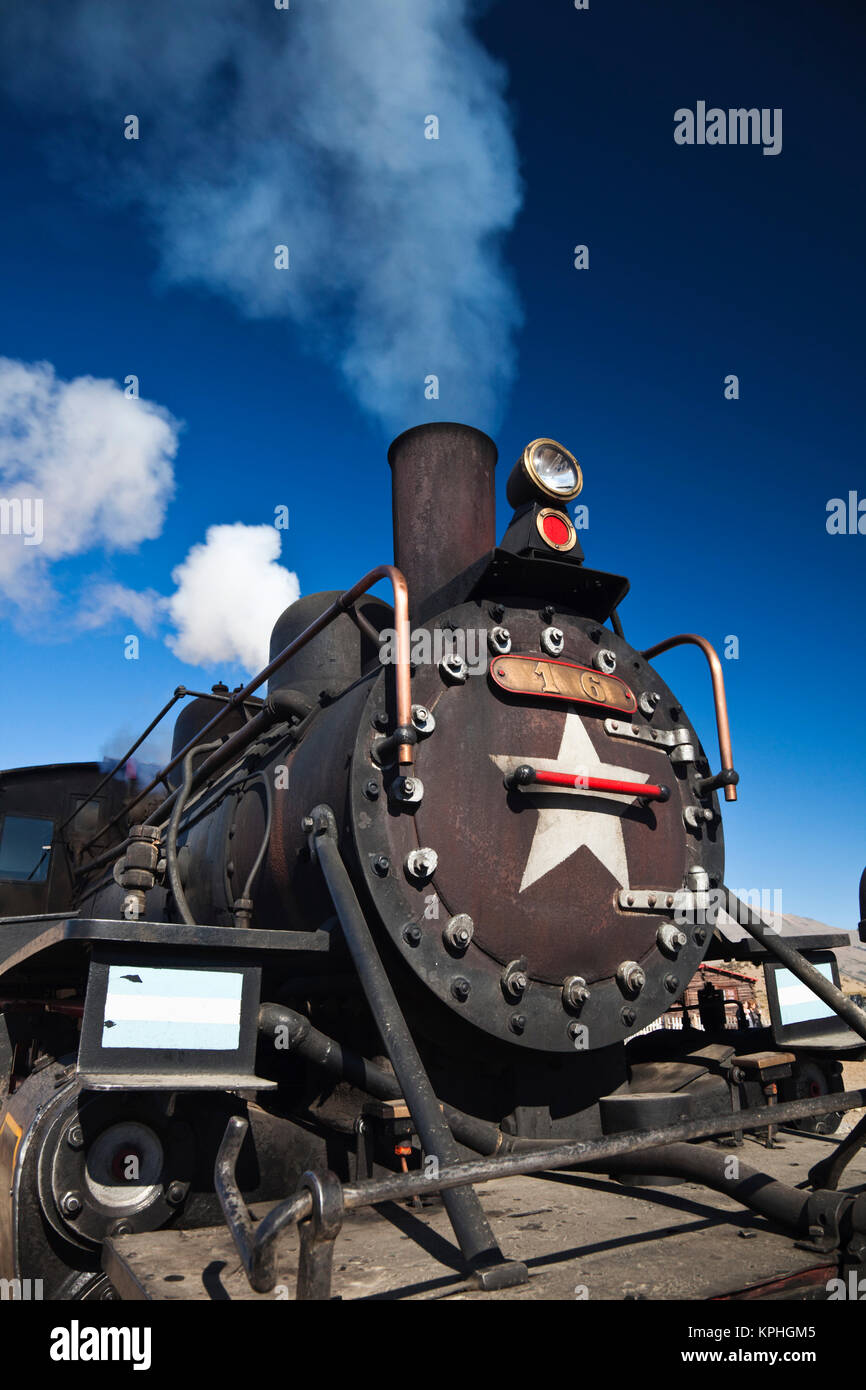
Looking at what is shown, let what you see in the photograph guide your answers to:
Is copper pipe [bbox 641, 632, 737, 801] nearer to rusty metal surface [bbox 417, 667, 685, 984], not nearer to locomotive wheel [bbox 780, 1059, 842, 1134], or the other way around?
rusty metal surface [bbox 417, 667, 685, 984]

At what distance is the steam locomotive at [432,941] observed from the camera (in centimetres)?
262

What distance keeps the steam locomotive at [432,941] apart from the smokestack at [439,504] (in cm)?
1

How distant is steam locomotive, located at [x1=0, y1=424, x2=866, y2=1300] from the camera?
103 inches

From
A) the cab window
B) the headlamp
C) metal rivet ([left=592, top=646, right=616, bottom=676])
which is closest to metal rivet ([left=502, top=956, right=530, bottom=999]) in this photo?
metal rivet ([left=592, top=646, right=616, bottom=676])

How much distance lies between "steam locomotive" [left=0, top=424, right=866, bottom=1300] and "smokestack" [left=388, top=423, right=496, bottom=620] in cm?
1

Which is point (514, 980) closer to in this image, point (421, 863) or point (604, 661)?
point (421, 863)

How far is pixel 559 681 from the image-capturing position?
3.58 m

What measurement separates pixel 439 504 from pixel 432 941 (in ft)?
6.73
